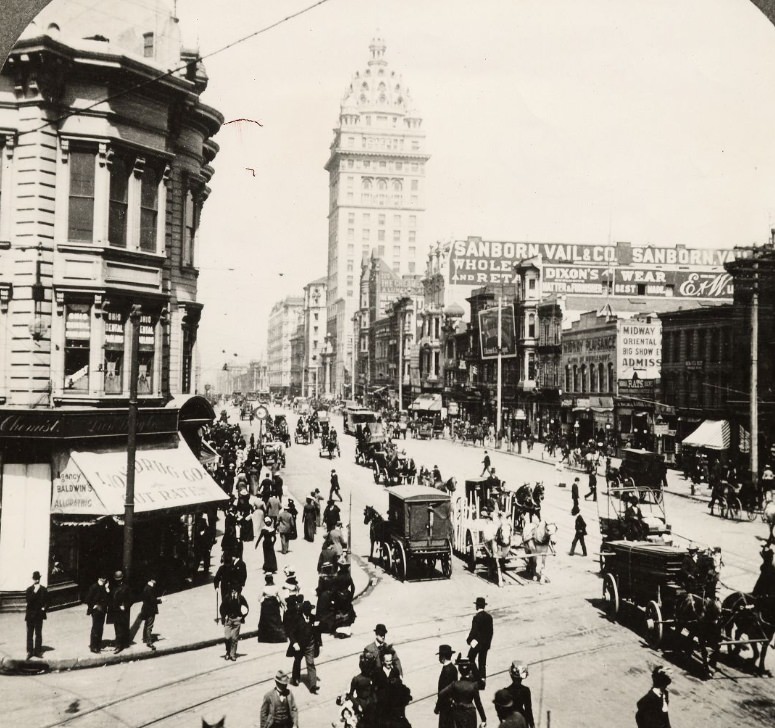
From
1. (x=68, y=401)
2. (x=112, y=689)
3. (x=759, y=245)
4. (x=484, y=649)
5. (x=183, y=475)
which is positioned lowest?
(x=112, y=689)

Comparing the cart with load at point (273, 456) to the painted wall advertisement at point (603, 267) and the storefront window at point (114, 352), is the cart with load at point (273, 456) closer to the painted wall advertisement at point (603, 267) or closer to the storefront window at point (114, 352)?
the storefront window at point (114, 352)

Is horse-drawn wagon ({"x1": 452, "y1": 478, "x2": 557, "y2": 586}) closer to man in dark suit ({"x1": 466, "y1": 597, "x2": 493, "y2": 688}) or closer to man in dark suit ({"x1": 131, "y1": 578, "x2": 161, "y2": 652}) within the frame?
man in dark suit ({"x1": 466, "y1": 597, "x2": 493, "y2": 688})

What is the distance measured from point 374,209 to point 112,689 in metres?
20.0

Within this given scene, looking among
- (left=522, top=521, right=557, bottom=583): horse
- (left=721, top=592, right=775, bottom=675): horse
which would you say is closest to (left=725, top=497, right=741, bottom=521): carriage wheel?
(left=522, top=521, right=557, bottom=583): horse

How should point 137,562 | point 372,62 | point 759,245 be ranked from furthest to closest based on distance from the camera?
point 759,245 → point 137,562 → point 372,62

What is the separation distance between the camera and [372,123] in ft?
51.3

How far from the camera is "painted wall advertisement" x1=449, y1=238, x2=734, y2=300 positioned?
7729 centimetres

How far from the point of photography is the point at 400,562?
19.8 m

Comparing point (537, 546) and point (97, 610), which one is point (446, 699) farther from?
point (537, 546)

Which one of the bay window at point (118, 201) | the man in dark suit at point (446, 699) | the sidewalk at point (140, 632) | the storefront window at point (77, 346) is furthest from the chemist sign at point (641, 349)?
the man in dark suit at point (446, 699)

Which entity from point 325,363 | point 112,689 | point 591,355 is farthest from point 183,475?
point 325,363

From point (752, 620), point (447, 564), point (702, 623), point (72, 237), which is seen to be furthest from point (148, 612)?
point (752, 620)

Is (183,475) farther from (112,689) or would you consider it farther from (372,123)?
(372,123)

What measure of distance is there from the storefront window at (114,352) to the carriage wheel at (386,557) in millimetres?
8010
